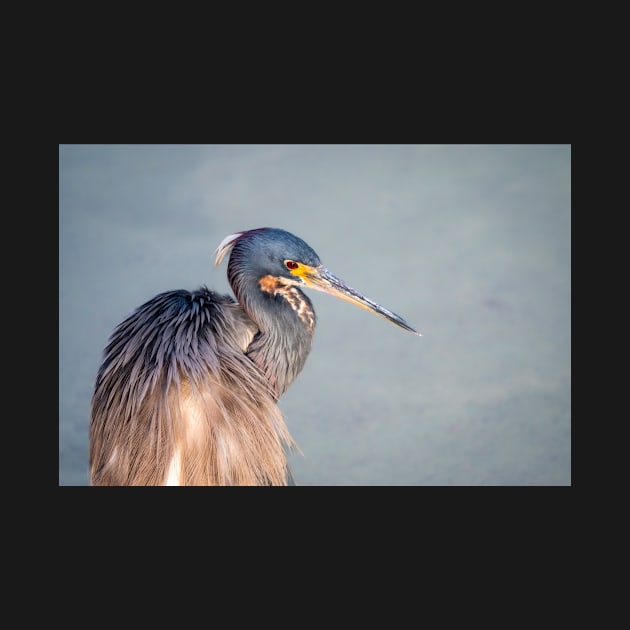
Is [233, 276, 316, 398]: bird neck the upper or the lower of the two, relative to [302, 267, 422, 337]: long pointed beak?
lower

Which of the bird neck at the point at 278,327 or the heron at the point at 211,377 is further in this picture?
the bird neck at the point at 278,327

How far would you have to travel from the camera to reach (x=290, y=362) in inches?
101

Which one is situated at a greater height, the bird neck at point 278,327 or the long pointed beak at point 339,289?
the long pointed beak at point 339,289

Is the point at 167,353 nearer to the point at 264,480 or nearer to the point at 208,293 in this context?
the point at 208,293

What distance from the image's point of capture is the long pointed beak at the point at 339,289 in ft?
8.39

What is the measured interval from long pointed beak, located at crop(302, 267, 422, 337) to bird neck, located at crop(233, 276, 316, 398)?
81mm

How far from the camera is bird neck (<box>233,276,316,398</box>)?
2.49 meters

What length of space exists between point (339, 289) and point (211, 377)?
65cm

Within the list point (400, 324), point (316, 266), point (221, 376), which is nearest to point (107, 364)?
point (221, 376)

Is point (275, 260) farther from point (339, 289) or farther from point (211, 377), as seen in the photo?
point (211, 377)

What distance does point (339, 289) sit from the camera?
8.58ft

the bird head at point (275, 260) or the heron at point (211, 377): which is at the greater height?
the bird head at point (275, 260)

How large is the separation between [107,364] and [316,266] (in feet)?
2.88

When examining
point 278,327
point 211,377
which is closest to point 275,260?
point 278,327
